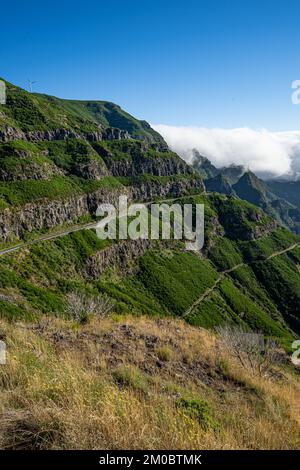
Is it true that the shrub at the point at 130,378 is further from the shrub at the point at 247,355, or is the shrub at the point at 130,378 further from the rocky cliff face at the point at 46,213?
the rocky cliff face at the point at 46,213

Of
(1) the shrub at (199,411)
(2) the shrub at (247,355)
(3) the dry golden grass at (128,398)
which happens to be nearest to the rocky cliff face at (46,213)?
(2) the shrub at (247,355)

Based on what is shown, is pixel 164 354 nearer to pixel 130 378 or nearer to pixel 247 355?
pixel 130 378

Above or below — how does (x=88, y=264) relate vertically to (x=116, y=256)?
below

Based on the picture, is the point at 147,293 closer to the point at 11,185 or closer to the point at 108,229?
the point at 108,229

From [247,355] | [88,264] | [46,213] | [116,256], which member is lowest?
[88,264]

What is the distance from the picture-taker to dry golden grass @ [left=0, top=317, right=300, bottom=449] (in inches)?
226

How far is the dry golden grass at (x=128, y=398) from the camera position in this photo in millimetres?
5738

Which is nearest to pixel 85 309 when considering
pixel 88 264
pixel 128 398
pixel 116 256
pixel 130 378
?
pixel 130 378

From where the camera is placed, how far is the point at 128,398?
662 centimetres

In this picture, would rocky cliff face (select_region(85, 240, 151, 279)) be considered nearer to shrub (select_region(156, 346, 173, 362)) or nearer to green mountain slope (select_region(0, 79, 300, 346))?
green mountain slope (select_region(0, 79, 300, 346))

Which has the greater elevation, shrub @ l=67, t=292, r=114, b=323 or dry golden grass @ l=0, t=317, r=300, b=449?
dry golden grass @ l=0, t=317, r=300, b=449

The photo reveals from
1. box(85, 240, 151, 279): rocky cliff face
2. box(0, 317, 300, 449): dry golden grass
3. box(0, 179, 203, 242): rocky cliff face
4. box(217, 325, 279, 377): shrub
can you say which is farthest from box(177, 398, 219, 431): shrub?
box(85, 240, 151, 279): rocky cliff face

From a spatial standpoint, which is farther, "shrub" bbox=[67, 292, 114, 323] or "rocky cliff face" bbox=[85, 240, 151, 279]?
A: "rocky cliff face" bbox=[85, 240, 151, 279]

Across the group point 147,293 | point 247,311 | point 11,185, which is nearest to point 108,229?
point 147,293
